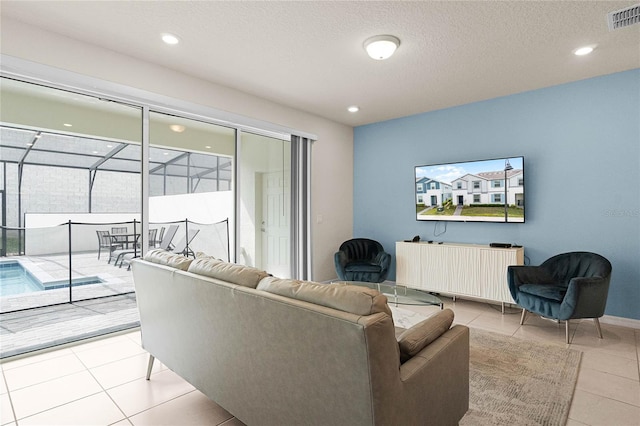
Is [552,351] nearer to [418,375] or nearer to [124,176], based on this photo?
[418,375]

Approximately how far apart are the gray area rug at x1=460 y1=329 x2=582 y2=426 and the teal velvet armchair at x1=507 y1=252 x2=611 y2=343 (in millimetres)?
377

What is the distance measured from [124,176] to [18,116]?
0.95 metres

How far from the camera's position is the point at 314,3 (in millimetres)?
2529

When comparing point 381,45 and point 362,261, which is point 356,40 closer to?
point 381,45

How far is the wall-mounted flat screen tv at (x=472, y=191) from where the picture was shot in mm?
4359

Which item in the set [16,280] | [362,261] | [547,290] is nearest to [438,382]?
[547,290]

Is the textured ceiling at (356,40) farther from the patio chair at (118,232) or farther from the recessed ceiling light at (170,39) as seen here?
the patio chair at (118,232)

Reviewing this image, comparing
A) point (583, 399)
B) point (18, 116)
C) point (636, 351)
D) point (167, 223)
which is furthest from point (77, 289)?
point (636, 351)

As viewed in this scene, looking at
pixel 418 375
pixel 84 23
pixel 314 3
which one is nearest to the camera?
pixel 418 375

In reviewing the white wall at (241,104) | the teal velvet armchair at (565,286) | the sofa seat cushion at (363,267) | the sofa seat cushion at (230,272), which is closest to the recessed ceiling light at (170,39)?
the white wall at (241,104)

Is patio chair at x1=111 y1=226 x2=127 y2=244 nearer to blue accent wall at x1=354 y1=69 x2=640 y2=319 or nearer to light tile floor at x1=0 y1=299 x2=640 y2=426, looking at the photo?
light tile floor at x1=0 y1=299 x2=640 y2=426

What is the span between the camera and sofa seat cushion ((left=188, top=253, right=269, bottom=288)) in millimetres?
1774

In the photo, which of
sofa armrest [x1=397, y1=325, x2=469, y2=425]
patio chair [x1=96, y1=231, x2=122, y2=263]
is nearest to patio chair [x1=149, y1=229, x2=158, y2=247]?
patio chair [x1=96, y1=231, x2=122, y2=263]

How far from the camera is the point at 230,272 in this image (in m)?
1.87
